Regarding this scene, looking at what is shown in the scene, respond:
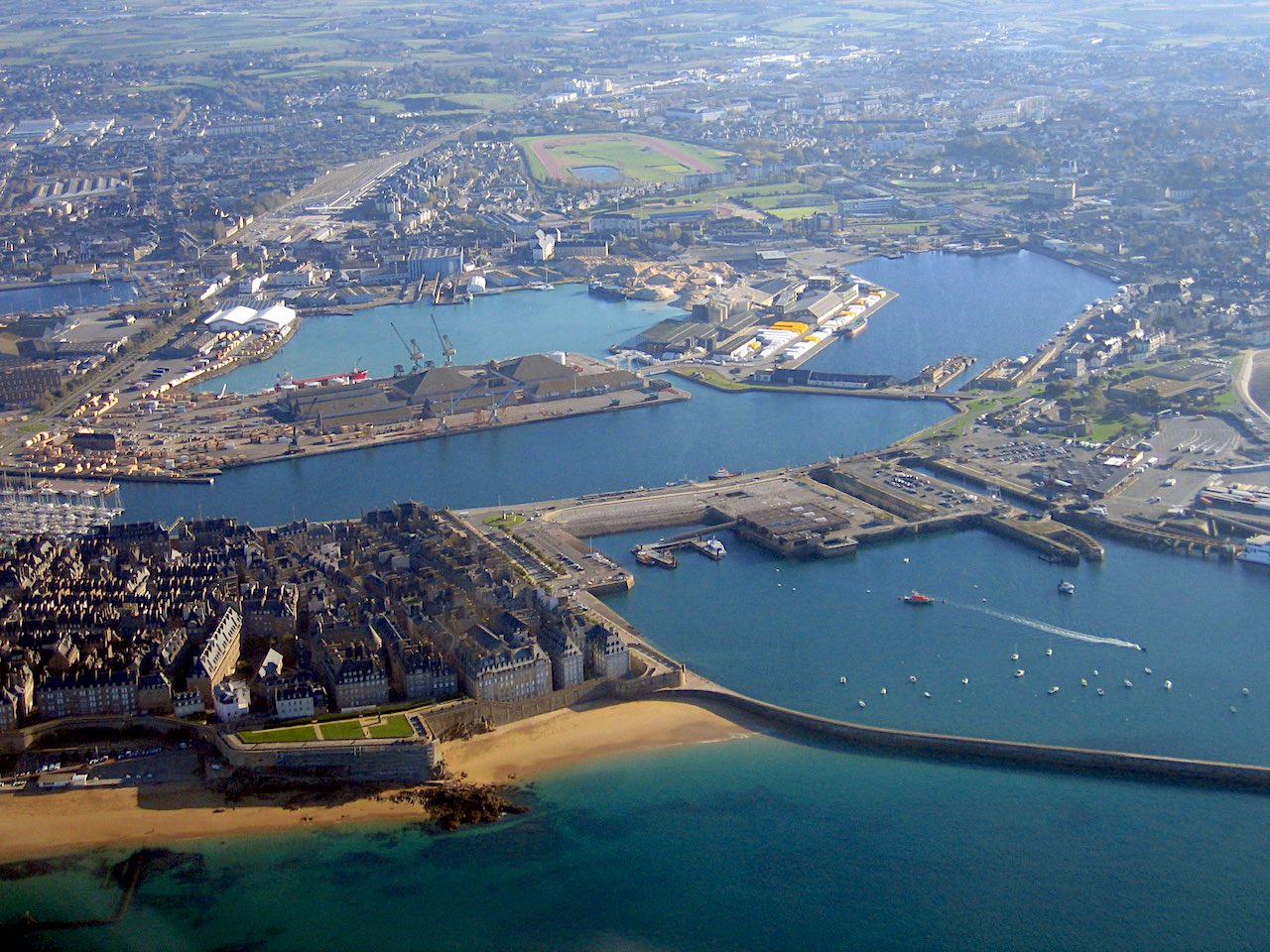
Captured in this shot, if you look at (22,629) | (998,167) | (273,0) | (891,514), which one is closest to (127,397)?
(22,629)

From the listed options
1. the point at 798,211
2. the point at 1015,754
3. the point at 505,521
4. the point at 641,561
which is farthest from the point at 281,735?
the point at 798,211

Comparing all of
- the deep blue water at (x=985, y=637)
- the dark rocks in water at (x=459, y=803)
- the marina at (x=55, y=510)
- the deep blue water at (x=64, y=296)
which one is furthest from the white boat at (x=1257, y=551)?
→ the deep blue water at (x=64, y=296)

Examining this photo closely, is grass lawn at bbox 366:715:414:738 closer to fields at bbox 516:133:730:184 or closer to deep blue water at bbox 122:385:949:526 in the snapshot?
deep blue water at bbox 122:385:949:526

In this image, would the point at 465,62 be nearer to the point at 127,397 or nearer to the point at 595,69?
the point at 595,69

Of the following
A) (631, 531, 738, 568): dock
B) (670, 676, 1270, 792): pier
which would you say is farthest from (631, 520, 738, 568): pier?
(670, 676, 1270, 792): pier

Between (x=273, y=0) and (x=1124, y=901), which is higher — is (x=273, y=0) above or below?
above

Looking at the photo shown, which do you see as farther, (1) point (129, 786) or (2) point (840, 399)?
(2) point (840, 399)

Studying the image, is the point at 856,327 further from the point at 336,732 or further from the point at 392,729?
the point at 336,732
